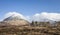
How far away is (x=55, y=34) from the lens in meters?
151

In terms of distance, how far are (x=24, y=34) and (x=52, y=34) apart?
28.3 m

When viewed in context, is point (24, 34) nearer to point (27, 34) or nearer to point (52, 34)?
point (27, 34)

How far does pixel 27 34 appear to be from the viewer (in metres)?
150

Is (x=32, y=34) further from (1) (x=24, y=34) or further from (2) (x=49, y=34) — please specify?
(2) (x=49, y=34)

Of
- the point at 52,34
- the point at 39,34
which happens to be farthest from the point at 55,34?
the point at 39,34

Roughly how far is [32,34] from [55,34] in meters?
22.8

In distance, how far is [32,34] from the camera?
150375 millimetres

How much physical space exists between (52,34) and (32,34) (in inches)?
804

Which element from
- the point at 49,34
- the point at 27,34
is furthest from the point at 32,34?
the point at 49,34

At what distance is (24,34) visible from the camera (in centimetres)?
14962

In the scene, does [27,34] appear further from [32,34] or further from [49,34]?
[49,34]

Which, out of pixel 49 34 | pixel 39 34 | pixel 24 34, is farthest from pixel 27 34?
pixel 49 34

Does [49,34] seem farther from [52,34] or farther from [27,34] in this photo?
[27,34]

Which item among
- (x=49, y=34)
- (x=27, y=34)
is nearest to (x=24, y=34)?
(x=27, y=34)
